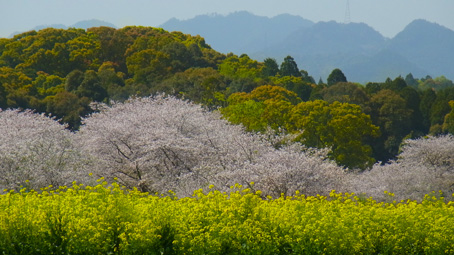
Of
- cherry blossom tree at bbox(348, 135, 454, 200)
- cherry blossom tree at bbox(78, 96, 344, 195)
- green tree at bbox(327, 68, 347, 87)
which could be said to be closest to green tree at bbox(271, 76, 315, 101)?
green tree at bbox(327, 68, 347, 87)

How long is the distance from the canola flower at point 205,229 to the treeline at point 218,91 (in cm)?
2682

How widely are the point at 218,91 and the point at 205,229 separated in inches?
1757

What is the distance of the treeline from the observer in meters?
44.8

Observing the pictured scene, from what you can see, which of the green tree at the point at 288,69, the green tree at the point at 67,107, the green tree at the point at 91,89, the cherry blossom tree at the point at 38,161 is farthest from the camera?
the green tree at the point at 288,69

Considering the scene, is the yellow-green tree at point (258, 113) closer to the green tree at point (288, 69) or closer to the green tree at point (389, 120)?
the green tree at point (389, 120)

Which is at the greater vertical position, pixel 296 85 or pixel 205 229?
pixel 205 229

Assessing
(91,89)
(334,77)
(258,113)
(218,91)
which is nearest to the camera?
(258,113)

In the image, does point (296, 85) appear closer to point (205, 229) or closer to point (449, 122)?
point (449, 122)

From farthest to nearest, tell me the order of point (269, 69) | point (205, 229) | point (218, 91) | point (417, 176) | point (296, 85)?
point (269, 69) → point (296, 85) → point (218, 91) → point (417, 176) → point (205, 229)

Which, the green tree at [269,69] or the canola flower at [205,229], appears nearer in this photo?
the canola flower at [205,229]

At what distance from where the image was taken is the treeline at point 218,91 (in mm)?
44781

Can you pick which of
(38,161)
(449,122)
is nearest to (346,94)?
(449,122)

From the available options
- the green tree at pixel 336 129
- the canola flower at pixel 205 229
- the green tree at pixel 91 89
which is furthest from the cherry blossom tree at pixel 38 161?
the green tree at pixel 91 89

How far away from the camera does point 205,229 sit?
A: 11.4 meters
